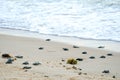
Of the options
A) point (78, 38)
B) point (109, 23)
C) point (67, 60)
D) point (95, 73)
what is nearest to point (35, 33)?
point (78, 38)

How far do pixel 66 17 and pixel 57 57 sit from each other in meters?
5.55

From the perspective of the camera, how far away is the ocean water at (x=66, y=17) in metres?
12.1

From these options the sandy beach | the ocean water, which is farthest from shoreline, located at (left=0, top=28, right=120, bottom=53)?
the ocean water

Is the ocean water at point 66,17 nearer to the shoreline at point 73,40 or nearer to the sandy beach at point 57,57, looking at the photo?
the shoreline at point 73,40

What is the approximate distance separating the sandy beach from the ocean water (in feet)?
2.86

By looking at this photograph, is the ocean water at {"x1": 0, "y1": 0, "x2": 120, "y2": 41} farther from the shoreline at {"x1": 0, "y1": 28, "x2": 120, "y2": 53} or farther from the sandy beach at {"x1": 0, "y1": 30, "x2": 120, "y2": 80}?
the sandy beach at {"x1": 0, "y1": 30, "x2": 120, "y2": 80}

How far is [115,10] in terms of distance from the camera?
599 inches

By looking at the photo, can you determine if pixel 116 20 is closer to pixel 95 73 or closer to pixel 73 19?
pixel 73 19

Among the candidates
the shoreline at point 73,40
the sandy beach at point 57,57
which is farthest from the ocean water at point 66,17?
the sandy beach at point 57,57

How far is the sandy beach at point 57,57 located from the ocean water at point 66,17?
2.86 feet

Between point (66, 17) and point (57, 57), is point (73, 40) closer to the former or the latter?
point (57, 57)

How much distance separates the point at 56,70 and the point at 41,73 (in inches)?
15.6

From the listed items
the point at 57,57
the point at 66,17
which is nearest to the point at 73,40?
the point at 57,57

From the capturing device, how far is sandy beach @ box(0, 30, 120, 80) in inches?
286
